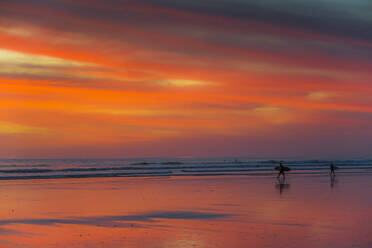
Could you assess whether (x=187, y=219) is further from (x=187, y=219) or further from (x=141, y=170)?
(x=141, y=170)

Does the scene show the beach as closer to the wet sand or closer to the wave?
the wet sand

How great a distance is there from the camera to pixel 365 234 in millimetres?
12227

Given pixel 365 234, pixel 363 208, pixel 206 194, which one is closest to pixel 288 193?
pixel 206 194

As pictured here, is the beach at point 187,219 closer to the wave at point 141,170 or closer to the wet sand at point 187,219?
the wet sand at point 187,219

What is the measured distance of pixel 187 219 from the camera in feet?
49.8

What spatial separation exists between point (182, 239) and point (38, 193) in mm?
13802

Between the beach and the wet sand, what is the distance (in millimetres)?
22

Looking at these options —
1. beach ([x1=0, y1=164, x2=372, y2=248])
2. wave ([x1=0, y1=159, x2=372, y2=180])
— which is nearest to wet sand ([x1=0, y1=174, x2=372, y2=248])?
beach ([x1=0, y1=164, x2=372, y2=248])

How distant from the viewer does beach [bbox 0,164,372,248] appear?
460 inches

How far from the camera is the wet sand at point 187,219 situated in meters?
11.7

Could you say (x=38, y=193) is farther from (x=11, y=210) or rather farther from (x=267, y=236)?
(x=267, y=236)

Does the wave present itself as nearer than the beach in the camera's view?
No

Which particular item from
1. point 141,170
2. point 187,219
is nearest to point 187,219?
point 187,219

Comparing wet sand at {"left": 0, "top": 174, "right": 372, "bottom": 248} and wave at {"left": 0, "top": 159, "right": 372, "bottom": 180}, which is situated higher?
wave at {"left": 0, "top": 159, "right": 372, "bottom": 180}
